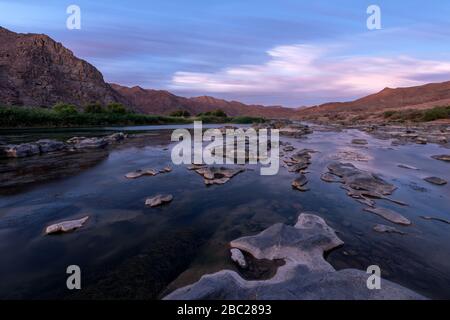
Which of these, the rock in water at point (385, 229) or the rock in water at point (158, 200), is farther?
the rock in water at point (158, 200)

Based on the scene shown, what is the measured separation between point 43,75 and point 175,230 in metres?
95.2

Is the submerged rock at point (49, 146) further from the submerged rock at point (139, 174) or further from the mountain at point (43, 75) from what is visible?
the mountain at point (43, 75)

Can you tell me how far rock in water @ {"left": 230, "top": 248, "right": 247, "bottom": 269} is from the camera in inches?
178

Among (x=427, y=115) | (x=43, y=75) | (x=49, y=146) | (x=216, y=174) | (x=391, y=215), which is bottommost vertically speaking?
(x=391, y=215)

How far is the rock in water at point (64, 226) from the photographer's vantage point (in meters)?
5.95

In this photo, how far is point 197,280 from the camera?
415 centimetres

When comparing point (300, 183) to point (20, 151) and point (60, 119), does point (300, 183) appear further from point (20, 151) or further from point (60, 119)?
point (60, 119)

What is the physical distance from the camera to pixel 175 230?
6.08 m

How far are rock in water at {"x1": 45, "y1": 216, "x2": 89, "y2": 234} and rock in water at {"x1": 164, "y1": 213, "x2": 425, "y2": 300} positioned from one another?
3891 millimetres

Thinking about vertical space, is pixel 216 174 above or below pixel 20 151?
below

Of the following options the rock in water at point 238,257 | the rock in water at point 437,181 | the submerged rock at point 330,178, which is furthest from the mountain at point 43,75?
the rock in water at point 437,181

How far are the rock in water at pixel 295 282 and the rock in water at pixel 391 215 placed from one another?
8.16 ft

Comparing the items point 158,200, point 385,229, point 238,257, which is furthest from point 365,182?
point 158,200
